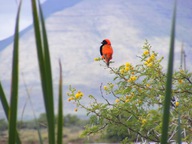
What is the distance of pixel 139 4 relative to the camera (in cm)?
1886

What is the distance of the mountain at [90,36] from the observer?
15.2 meters

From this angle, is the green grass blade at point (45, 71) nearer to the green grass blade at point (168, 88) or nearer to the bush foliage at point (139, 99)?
the green grass blade at point (168, 88)

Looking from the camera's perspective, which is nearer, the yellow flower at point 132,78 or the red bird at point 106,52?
the yellow flower at point 132,78

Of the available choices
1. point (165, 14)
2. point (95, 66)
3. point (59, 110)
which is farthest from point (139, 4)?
point (59, 110)

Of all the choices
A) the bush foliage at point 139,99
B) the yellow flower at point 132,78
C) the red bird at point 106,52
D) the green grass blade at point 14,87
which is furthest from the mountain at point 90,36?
the green grass blade at point 14,87

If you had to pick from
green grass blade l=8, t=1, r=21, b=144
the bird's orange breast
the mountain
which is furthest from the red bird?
the mountain

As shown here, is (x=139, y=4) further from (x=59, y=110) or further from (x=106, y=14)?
(x=59, y=110)

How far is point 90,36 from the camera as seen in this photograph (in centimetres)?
1681

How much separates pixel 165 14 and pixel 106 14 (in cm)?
220

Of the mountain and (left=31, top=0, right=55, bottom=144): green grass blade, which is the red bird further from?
the mountain

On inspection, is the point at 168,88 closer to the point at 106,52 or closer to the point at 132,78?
the point at 132,78

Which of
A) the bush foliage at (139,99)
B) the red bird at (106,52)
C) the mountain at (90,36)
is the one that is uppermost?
the mountain at (90,36)

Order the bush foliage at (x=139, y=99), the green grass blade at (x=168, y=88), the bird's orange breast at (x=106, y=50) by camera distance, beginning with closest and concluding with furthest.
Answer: the green grass blade at (x=168, y=88) < the bush foliage at (x=139, y=99) < the bird's orange breast at (x=106, y=50)

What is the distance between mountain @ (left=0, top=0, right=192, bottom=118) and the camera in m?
15.2
